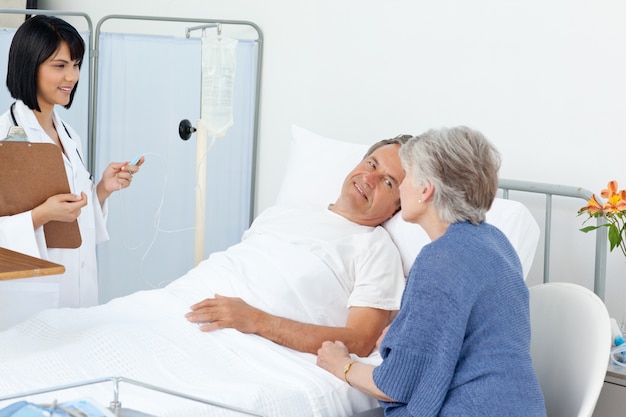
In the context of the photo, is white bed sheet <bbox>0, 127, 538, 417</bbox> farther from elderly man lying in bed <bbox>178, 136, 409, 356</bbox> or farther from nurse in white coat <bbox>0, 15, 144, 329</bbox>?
nurse in white coat <bbox>0, 15, 144, 329</bbox>

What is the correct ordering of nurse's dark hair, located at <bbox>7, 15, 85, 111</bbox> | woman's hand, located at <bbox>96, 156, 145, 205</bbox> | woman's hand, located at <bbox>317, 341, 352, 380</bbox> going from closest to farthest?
woman's hand, located at <bbox>317, 341, 352, 380</bbox> → nurse's dark hair, located at <bbox>7, 15, 85, 111</bbox> → woman's hand, located at <bbox>96, 156, 145, 205</bbox>

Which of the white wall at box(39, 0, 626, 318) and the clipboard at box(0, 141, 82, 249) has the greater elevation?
the white wall at box(39, 0, 626, 318)

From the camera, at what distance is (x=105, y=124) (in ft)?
11.6

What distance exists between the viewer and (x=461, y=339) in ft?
5.47

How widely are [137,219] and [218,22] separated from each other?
877mm

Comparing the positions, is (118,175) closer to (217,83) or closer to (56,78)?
(56,78)

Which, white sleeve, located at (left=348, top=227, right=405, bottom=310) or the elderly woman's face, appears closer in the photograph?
the elderly woman's face

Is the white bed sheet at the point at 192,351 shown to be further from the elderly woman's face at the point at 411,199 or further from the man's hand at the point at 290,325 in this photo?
the elderly woman's face at the point at 411,199

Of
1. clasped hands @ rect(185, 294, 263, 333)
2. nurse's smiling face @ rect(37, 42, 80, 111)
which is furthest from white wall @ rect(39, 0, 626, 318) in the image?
nurse's smiling face @ rect(37, 42, 80, 111)

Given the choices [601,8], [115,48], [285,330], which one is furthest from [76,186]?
[601,8]

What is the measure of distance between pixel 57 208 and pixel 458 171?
3.72 feet

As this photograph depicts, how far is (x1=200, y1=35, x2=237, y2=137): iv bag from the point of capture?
3111mm

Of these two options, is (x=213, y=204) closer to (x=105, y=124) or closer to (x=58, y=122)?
(x=105, y=124)

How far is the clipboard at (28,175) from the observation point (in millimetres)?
2215
